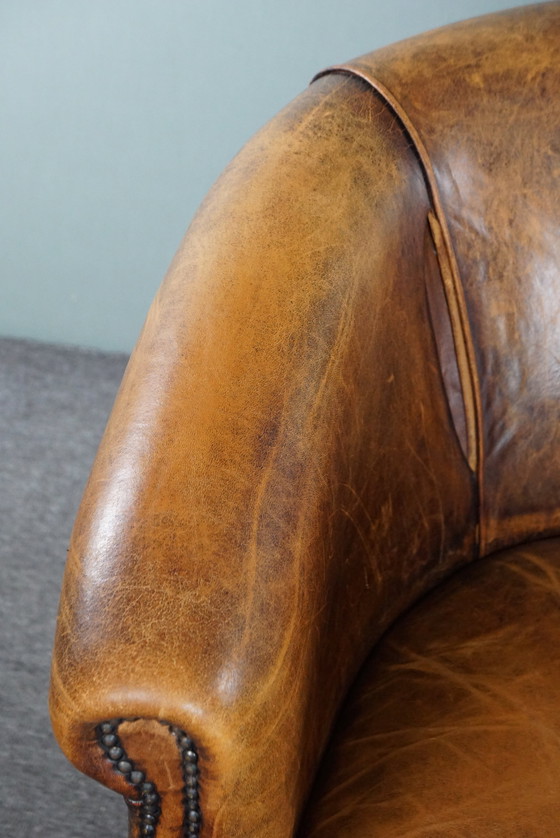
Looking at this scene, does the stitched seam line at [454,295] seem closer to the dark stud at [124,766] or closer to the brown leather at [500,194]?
the brown leather at [500,194]

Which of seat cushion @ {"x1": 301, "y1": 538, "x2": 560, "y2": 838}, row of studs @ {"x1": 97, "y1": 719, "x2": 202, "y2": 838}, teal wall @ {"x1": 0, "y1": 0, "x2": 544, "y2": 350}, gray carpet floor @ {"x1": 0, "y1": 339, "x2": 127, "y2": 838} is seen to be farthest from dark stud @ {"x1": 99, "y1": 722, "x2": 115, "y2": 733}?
teal wall @ {"x1": 0, "y1": 0, "x2": 544, "y2": 350}

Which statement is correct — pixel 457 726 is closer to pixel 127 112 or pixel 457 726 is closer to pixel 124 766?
pixel 124 766

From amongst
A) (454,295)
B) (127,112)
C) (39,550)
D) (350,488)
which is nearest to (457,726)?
(350,488)

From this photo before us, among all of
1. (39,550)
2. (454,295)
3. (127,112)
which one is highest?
(127,112)

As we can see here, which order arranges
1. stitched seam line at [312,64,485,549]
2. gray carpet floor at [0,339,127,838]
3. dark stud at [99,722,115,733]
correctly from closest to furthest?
1. dark stud at [99,722,115,733]
2. stitched seam line at [312,64,485,549]
3. gray carpet floor at [0,339,127,838]

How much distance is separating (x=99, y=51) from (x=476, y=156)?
34.5 inches

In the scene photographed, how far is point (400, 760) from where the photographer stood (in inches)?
27.5

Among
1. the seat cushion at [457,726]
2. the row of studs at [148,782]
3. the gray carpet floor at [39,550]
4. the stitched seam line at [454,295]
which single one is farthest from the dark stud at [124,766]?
the gray carpet floor at [39,550]

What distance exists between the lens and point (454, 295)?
34.5 inches

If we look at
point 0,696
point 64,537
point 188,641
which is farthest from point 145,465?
point 64,537

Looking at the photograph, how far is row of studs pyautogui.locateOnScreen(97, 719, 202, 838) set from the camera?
55 cm

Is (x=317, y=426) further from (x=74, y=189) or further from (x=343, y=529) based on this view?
(x=74, y=189)

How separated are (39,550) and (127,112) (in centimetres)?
73

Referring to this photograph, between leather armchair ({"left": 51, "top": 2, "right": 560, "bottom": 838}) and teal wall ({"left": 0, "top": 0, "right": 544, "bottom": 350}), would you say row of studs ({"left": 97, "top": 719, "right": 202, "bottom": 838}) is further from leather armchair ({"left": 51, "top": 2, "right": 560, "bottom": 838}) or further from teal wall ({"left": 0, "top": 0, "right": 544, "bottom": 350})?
teal wall ({"left": 0, "top": 0, "right": 544, "bottom": 350})
